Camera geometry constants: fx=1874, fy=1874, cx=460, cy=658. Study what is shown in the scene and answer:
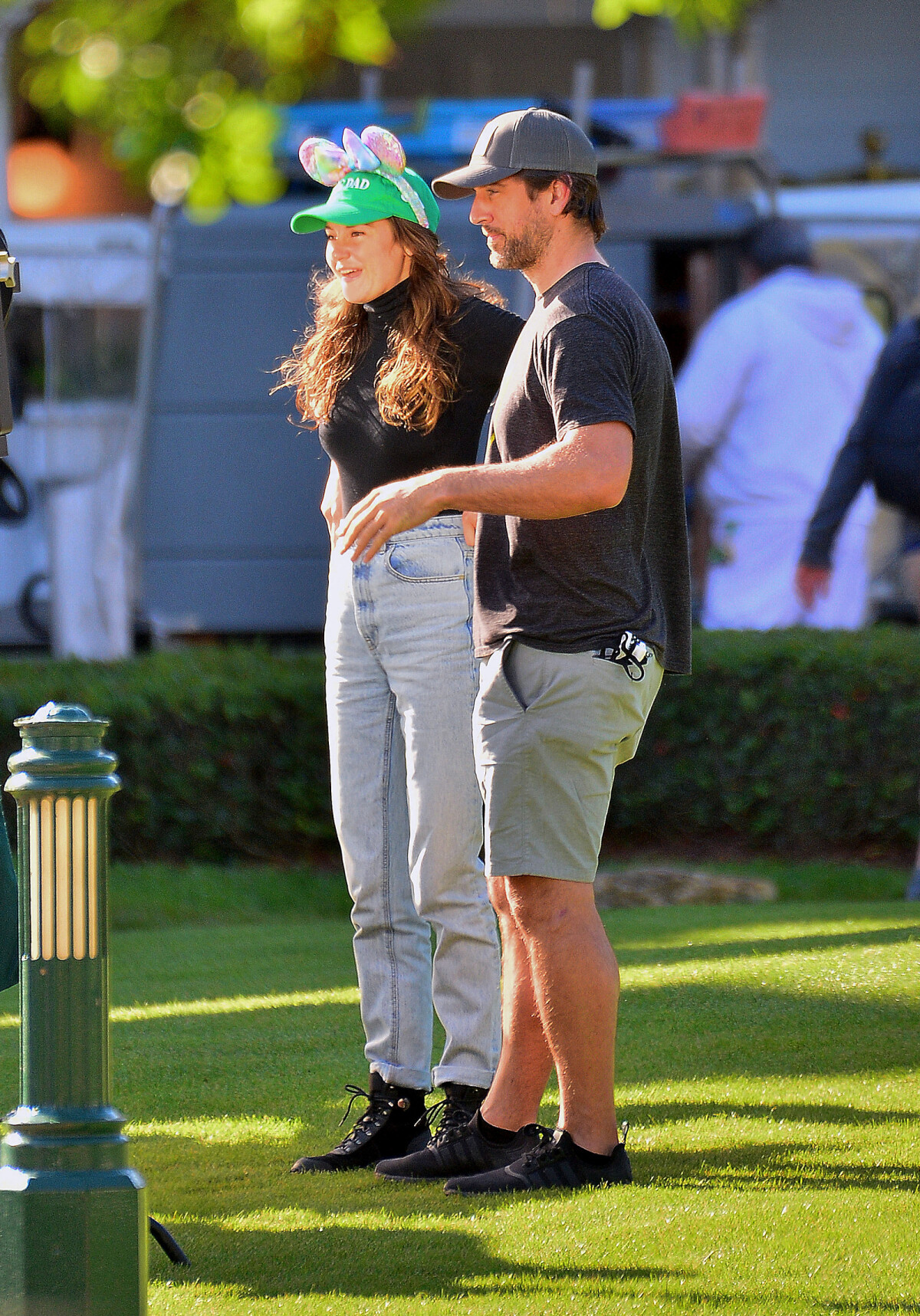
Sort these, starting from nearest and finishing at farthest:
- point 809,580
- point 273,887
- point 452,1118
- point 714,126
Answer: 1. point 452,1118
2. point 809,580
3. point 273,887
4. point 714,126

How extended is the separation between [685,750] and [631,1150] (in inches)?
194

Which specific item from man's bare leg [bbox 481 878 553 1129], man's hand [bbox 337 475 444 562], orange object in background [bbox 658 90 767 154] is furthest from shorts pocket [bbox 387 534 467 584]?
orange object in background [bbox 658 90 767 154]

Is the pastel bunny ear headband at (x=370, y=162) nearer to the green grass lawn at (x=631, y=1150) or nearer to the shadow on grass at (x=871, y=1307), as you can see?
the green grass lawn at (x=631, y=1150)

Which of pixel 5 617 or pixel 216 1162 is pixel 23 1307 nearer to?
pixel 216 1162

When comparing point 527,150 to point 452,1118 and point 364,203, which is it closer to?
point 364,203

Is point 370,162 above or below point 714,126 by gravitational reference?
below

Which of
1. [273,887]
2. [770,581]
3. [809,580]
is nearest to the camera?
[809,580]

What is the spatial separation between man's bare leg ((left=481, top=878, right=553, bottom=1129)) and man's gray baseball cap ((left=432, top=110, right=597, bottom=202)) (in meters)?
1.37

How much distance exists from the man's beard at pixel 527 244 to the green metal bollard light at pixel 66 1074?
4.27ft

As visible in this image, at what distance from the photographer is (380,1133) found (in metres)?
3.90

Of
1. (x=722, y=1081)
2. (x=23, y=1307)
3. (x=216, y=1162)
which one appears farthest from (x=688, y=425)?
(x=23, y=1307)

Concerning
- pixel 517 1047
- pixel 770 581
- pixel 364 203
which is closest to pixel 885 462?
pixel 770 581

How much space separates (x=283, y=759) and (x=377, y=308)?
Result: 4.86 m

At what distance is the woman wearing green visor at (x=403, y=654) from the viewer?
Answer: 12.7 feet
